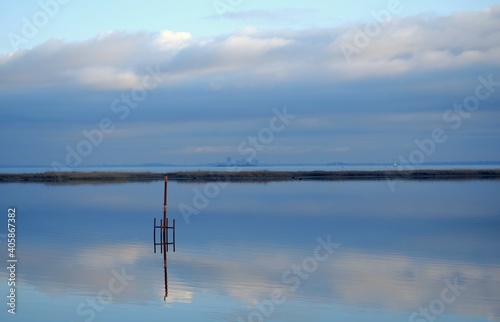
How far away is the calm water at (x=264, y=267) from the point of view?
36.6 ft

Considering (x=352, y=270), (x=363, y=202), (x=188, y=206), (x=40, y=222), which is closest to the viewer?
(x=352, y=270)

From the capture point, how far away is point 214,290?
12531 mm

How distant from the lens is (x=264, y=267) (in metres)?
14.9

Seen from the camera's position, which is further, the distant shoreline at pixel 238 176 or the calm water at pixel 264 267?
the distant shoreline at pixel 238 176

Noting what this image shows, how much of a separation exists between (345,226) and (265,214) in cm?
543

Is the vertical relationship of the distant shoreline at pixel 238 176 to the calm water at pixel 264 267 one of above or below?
above

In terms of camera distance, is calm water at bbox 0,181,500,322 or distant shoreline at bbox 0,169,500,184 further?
distant shoreline at bbox 0,169,500,184

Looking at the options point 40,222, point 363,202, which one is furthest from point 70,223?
point 363,202

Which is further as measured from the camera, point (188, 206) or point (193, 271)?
point (188, 206)

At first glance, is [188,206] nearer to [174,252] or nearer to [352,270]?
[174,252]

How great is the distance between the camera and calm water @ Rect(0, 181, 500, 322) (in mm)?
11141

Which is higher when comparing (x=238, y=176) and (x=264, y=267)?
(x=238, y=176)

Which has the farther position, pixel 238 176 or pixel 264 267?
pixel 238 176

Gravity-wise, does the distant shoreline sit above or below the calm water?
above
